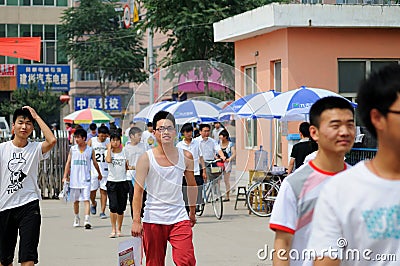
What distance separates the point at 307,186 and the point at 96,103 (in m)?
43.2

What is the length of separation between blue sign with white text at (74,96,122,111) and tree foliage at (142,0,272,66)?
21241 mm

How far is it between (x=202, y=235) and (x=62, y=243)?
2312mm

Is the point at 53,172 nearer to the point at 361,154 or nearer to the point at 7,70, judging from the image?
the point at 361,154

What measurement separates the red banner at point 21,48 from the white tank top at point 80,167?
2298mm

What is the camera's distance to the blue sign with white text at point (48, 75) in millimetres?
49375

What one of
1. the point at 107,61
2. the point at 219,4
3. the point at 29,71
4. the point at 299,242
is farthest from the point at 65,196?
the point at 29,71

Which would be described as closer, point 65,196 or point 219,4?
point 65,196

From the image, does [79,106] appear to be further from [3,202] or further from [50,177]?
[3,202]

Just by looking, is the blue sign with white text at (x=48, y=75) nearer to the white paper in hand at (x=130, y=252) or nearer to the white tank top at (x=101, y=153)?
the white tank top at (x=101, y=153)

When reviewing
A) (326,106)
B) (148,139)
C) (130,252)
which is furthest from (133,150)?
(326,106)

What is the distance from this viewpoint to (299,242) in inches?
189

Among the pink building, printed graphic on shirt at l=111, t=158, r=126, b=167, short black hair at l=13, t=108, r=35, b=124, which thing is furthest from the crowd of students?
the pink building

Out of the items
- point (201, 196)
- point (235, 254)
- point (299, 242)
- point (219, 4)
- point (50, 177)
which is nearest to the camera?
point (299, 242)

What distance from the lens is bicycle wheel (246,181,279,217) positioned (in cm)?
1641
